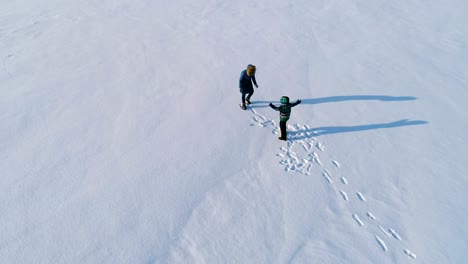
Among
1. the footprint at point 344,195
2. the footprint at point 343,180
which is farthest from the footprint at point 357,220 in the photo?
the footprint at point 343,180

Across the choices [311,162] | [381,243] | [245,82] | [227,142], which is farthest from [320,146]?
[381,243]

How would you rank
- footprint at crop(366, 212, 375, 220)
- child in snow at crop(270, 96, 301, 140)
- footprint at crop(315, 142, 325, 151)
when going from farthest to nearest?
footprint at crop(315, 142, 325, 151) → child in snow at crop(270, 96, 301, 140) → footprint at crop(366, 212, 375, 220)

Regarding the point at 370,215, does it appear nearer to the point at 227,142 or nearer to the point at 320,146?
the point at 320,146

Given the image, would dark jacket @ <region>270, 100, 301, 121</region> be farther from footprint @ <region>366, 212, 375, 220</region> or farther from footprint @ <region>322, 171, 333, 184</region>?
footprint @ <region>366, 212, 375, 220</region>

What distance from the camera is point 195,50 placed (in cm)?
1092

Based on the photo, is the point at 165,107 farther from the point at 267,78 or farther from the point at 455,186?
the point at 455,186

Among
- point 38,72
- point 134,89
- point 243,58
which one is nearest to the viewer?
point 134,89

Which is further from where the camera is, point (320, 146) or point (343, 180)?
point (320, 146)

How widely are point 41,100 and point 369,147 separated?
8.63 metres

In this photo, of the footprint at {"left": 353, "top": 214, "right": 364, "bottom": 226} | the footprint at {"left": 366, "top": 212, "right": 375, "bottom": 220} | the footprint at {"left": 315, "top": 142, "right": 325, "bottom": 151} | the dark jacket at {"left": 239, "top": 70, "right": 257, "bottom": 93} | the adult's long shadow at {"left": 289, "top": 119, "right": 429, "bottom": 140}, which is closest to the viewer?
the footprint at {"left": 353, "top": 214, "right": 364, "bottom": 226}

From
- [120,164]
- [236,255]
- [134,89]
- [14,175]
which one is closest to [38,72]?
[134,89]

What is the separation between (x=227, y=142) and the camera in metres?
7.45

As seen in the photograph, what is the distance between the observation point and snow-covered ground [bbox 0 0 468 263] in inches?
220

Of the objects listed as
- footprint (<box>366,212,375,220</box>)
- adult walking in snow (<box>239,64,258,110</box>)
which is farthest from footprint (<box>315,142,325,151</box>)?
adult walking in snow (<box>239,64,258,110</box>)
